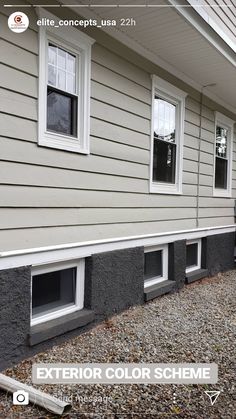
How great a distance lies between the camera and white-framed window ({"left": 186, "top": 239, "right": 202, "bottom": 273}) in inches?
248

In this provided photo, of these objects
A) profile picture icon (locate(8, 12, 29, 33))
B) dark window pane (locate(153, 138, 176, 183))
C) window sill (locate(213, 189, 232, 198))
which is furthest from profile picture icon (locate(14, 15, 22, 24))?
window sill (locate(213, 189, 232, 198))

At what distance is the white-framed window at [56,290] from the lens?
3.54 meters

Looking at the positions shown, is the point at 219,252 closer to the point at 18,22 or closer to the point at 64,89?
the point at 64,89

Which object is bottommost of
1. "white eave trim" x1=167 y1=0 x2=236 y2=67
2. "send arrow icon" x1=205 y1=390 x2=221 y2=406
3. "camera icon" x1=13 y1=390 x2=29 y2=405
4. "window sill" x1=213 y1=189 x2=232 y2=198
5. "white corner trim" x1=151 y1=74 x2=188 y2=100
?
"send arrow icon" x1=205 y1=390 x2=221 y2=406

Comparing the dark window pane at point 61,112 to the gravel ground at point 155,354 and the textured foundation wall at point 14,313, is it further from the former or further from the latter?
the gravel ground at point 155,354

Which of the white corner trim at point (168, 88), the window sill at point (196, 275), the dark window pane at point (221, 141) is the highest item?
the white corner trim at point (168, 88)

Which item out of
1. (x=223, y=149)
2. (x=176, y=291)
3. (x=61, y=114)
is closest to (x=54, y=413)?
Result: (x=61, y=114)

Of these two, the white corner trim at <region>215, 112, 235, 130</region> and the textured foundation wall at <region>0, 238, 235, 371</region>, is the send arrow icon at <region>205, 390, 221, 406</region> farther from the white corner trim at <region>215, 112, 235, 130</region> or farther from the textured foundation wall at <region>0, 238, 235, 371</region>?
the white corner trim at <region>215, 112, 235, 130</region>

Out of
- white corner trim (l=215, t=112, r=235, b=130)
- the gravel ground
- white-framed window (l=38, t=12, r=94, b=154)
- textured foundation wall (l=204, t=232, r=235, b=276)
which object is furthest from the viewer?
white corner trim (l=215, t=112, r=235, b=130)

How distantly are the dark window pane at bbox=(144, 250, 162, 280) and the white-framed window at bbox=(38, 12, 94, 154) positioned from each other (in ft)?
6.78

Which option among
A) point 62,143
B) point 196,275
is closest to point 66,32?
point 62,143

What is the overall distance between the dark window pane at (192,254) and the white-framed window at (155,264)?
2.97 ft

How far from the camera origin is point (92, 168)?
397cm

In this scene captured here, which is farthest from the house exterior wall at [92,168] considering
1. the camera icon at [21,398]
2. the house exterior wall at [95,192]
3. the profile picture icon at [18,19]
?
the camera icon at [21,398]
